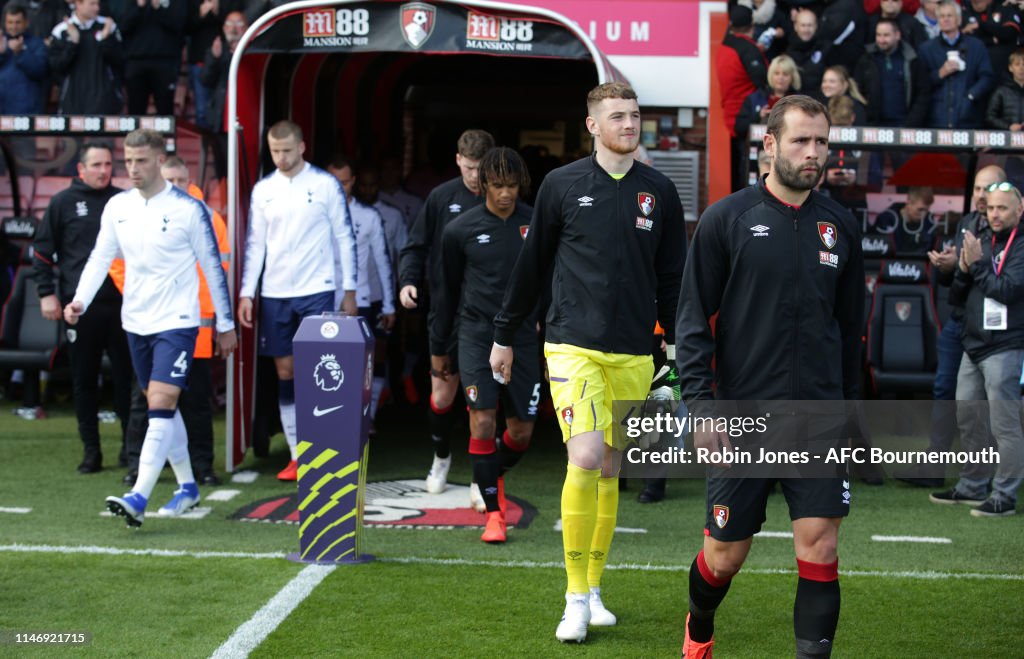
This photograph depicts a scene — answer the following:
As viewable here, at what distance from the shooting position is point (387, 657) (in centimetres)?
497

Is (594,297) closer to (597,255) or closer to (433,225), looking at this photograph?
(597,255)

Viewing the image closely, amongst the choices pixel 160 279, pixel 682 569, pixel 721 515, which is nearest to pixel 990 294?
pixel 682 569

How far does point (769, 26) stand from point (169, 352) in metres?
6.54

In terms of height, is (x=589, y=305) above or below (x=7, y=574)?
above

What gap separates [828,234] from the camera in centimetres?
436

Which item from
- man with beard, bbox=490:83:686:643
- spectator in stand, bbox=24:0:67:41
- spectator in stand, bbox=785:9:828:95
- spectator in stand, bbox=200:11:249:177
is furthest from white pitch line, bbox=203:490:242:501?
spectator in stand, bbox=24:0:67:41

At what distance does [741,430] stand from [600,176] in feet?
4.79

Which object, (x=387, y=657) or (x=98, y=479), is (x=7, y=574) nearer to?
(x=387, y=657)

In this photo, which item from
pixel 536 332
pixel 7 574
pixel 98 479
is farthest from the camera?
pixel 98 479

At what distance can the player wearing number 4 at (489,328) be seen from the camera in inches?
276

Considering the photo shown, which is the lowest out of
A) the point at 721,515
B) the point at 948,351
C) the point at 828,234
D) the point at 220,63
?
the point at 721,515

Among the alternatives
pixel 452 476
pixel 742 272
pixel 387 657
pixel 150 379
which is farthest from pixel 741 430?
pixel 452 476

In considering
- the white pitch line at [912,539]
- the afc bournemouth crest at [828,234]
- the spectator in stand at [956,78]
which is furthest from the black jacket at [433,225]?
the spectator in stand at [956,78]

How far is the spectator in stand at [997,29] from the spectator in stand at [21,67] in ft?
28.3
